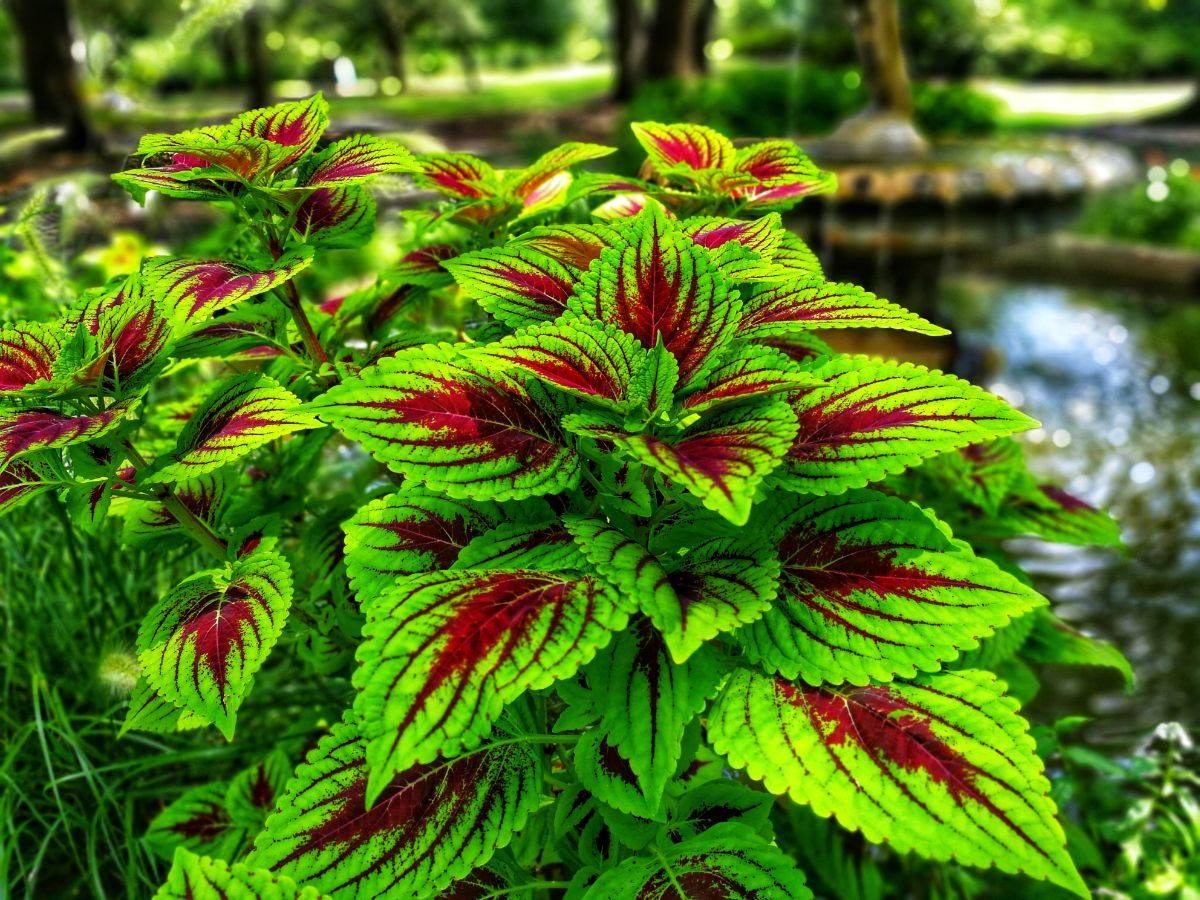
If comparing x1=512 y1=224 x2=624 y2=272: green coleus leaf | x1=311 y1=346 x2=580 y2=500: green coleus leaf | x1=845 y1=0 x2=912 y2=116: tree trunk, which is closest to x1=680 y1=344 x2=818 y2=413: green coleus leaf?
x1=311 y1=346 x2=580 y2=500: green coleus leaf

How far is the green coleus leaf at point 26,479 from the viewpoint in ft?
3.01

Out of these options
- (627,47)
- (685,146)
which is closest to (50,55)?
(627,47)

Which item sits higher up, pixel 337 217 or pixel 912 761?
pixel 337 217

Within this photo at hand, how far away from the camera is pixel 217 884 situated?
75 cm

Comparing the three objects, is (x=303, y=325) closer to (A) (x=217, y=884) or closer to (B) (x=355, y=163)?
(B) (x=355, y=163)

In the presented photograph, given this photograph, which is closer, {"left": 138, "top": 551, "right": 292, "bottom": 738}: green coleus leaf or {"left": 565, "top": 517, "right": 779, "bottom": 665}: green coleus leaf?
{"left": 565, "top": 517, "right": 779, "bottom": 665}: green coleus leaf

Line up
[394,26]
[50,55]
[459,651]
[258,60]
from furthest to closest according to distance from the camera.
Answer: [394,26] < [258,60] < [50,55] < [459,651]

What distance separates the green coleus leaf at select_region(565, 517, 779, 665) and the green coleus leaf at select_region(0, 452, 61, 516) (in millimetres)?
511

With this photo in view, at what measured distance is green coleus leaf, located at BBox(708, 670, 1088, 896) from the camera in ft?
2.31

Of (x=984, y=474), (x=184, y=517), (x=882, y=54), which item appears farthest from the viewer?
(x=882, y=54)

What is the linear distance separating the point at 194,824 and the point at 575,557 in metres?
0.89

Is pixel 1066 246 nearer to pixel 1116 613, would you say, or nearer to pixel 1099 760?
pixel 1116 613

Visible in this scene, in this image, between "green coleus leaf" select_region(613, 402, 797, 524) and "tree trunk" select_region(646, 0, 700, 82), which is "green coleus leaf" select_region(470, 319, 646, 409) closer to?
"green coleus leaf" select_region(613, 402, 797, 524)

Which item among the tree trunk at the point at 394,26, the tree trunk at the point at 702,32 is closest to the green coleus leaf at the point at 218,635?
the tree trunk at the point at 702,32
